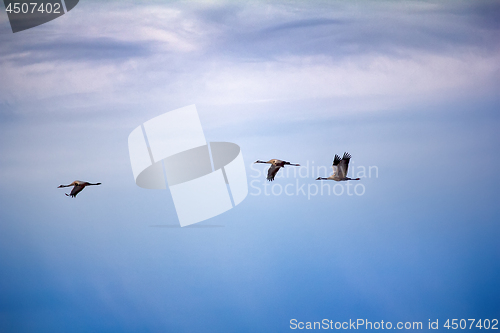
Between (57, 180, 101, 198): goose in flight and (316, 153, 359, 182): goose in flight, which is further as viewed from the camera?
(57, 180, 101, 198): goose in flight

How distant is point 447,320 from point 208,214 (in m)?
4.61

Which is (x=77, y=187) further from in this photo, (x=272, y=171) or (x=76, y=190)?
(x=272, y=171)

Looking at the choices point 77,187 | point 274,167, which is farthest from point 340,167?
point 77,187

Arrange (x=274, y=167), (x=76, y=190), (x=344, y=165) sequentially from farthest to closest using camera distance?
1. (x=76, y=190)
2. (x=274, y=167)
3. (x=344, y=165)

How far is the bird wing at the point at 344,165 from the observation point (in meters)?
7.25

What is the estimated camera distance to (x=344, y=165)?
729 cm

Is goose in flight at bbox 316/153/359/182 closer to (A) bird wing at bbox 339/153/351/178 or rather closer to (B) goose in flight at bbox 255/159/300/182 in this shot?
(A) bird wing at bbox 339/153/351/178

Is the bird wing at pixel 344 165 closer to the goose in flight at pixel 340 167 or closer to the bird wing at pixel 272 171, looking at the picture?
the goose in flight at pixel 340 167

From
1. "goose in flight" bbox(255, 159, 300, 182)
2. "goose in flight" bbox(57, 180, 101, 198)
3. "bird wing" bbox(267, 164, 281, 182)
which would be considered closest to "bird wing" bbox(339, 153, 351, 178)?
"goose in flight" bbox(255, 159, 300, 182)

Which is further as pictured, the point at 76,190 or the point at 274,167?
the point at 76,190

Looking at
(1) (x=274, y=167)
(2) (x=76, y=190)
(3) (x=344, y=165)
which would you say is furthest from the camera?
(2) (x=76, y=190)

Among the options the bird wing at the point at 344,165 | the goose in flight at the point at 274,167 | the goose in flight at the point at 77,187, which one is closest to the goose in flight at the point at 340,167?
the bird wing at the point at 344,165

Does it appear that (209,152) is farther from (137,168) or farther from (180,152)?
(137,168)

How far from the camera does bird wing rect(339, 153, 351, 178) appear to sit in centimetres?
725
